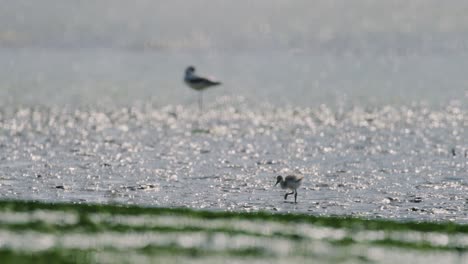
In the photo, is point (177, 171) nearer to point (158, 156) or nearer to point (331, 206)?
point (158, 156)

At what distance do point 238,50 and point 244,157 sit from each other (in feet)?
160

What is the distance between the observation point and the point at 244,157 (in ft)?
120

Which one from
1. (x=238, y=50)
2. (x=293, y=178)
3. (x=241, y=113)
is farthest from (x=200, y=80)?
(x=238, y=50)

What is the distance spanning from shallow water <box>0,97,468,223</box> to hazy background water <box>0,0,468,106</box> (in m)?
5.66

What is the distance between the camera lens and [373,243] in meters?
20.8

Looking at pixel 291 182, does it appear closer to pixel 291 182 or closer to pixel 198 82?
pixel 291 182

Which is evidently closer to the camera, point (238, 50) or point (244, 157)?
point (244, 157)

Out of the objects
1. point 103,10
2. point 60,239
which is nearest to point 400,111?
point 60,239

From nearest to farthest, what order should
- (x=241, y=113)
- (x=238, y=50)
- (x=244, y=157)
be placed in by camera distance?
(x=244, y=157), (x=241, y=113), (x=238, y=50)

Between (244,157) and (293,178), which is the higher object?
(244,157)

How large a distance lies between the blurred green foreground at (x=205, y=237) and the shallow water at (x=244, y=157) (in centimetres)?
466

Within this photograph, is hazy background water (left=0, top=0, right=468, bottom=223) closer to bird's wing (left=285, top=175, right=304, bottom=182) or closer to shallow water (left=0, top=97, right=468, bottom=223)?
shallow water (left=0, top=97, right=468, bottom=223)

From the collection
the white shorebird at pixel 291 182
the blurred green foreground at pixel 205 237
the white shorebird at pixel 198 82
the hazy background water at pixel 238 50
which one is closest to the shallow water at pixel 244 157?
the white shorebird at pixel 291 182

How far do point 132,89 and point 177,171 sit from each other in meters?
24.9
